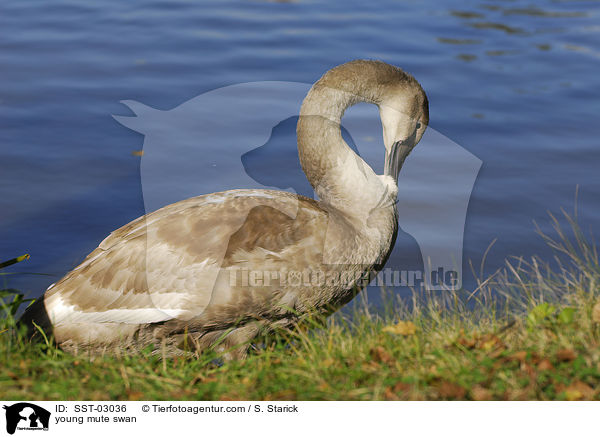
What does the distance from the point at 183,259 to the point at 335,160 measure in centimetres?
115

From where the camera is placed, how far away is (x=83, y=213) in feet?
26.6

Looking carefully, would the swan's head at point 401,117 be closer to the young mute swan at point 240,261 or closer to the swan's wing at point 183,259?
the young mute swan at point 240,261

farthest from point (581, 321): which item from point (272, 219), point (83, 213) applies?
point (83, 213)

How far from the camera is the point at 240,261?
4.84m

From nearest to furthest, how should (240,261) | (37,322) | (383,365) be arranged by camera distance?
(383,365) → (240,261) → (37,322)

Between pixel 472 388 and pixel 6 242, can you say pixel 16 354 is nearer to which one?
pixel 472 388

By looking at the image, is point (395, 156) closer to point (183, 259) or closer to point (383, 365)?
point (183, 259)

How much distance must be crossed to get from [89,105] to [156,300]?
600 centimetres

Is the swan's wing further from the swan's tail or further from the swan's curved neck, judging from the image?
the swan's curved neck
